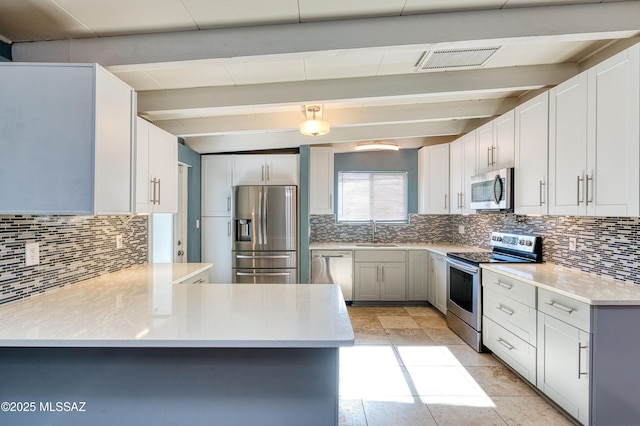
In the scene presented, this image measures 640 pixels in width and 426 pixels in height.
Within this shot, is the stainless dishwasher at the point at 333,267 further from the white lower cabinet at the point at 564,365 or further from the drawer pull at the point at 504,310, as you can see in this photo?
the white lower cabinet at the point at 564,365

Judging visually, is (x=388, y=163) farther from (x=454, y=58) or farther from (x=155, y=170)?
(x=155, y=170)

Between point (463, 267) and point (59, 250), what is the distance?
3.32 metres

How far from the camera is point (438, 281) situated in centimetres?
410

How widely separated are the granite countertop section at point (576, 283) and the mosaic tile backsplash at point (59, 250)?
308cm

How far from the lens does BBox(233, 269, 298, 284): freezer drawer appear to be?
425cm

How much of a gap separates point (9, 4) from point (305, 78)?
1739mm

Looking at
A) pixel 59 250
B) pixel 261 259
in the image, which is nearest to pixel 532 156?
pixel 261 259

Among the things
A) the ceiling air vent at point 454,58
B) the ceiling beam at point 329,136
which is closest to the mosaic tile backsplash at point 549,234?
the ceiling beam at point 329,136

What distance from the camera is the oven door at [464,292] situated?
3045mm

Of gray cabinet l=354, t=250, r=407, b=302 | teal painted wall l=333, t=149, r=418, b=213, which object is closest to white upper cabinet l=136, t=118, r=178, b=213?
gray cabinet l=354, t=250, r=407, b=302

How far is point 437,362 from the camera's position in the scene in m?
2.84

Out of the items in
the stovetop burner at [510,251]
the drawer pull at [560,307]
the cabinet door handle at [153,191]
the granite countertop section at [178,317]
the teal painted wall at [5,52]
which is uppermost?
the teal painted wall at [5,52]

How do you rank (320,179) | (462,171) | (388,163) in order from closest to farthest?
(462,171) < (320,179) < (388,163)

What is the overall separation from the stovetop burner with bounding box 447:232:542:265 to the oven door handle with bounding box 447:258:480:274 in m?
0.05
